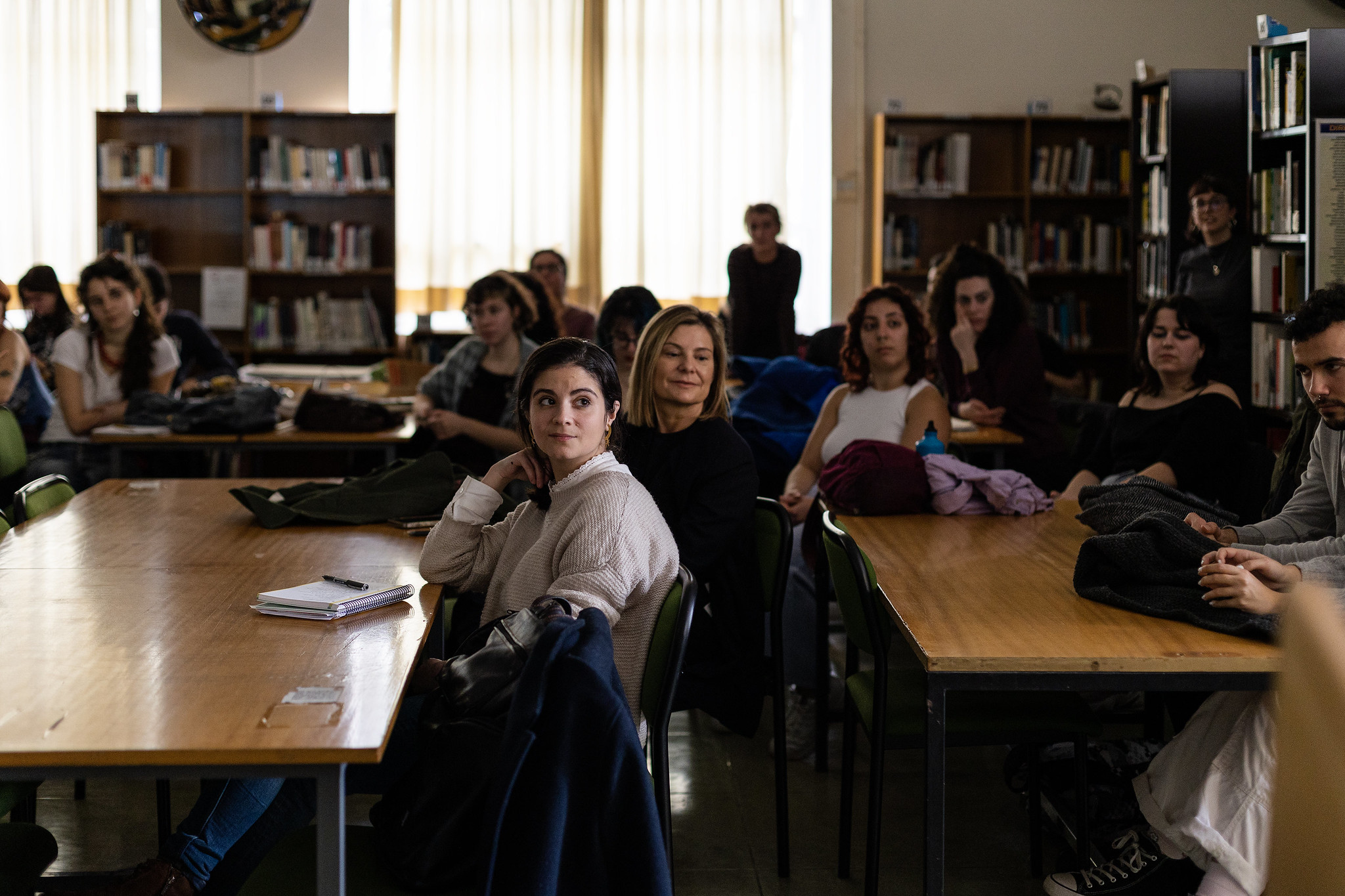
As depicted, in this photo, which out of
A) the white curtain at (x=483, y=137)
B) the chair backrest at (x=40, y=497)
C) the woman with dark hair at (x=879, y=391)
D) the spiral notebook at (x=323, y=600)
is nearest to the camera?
the spiral notebook at (x=323, y=600)

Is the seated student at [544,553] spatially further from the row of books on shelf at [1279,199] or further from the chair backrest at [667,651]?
the row of books on shelf at [1279,199]

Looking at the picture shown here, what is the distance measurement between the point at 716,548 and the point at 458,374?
1.94 metres

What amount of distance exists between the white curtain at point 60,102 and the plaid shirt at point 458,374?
4.17m

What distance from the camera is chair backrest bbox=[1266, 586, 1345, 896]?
592 millimetres

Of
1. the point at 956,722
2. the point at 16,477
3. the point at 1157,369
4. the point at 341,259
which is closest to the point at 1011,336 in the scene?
the point at 1157,369

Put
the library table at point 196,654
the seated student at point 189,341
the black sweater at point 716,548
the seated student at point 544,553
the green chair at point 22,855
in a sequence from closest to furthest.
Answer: the library table at point 196,654 → the green chair at point 22,855 → the seated student at point 544,553 → the black sweater at point 716,548 → the seated student at point 189,341

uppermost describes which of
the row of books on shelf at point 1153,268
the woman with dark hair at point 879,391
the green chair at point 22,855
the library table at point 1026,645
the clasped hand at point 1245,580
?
the row of books on shelf at point 1153,268

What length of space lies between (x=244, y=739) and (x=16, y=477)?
125 inches

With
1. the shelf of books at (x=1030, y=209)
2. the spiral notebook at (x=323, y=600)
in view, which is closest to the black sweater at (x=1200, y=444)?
the spiral notebook at (x=323, y=600)

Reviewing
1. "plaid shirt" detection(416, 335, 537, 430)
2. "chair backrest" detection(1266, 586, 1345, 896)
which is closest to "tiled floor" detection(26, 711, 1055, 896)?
"plaid shirt" detection(416, 335, 537, 430)

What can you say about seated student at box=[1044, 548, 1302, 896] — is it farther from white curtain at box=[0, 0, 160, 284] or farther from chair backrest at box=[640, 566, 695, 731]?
white curtain at box=[0, 0, 160, 284]

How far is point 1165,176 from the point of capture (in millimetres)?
6105

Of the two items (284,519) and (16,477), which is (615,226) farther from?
(284,519)

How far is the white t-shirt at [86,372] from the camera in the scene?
439cm
